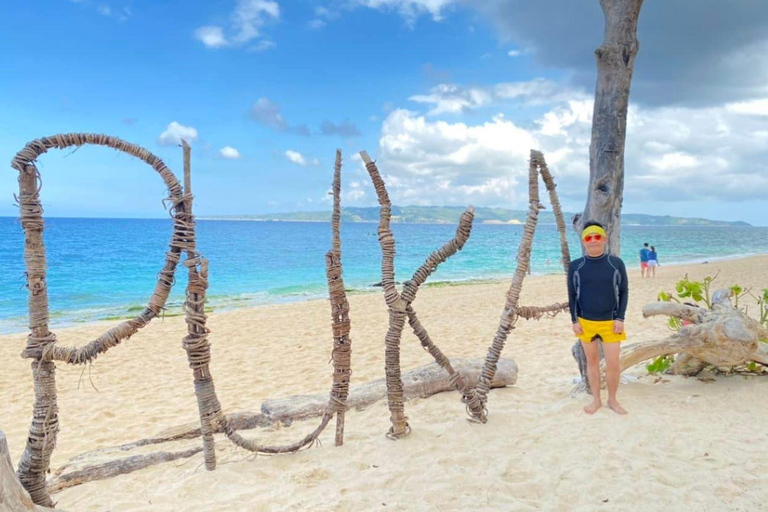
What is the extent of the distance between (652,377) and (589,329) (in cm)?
178

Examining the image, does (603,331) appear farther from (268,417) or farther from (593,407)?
(268,417)

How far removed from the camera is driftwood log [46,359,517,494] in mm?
4105

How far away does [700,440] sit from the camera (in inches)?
157

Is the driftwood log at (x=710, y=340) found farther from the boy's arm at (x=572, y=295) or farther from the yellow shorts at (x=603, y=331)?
the boy's arm at (x=572, y=295)

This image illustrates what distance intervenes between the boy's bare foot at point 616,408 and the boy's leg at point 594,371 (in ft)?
0.31

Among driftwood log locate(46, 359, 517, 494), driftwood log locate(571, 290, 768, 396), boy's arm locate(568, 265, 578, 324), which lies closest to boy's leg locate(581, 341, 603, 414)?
boy's arm locate(568, 265, 578, 324)

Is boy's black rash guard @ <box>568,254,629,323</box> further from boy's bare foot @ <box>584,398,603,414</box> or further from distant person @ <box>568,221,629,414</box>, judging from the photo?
boy's bare foot @ <box>584,398,603,414</box>

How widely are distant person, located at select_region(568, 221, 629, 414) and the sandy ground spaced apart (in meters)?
0.39

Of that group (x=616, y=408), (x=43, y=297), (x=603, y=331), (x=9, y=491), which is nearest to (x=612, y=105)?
(x=603, y=331)

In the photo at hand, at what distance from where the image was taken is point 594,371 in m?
4.68

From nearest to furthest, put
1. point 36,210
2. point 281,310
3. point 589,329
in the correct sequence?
1. point 36,210
2. point 589,329
3. point 281,310

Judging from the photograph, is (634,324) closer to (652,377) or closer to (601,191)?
(652,377)

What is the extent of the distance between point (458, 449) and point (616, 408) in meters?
1.67

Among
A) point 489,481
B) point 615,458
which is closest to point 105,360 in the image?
point 489,481
